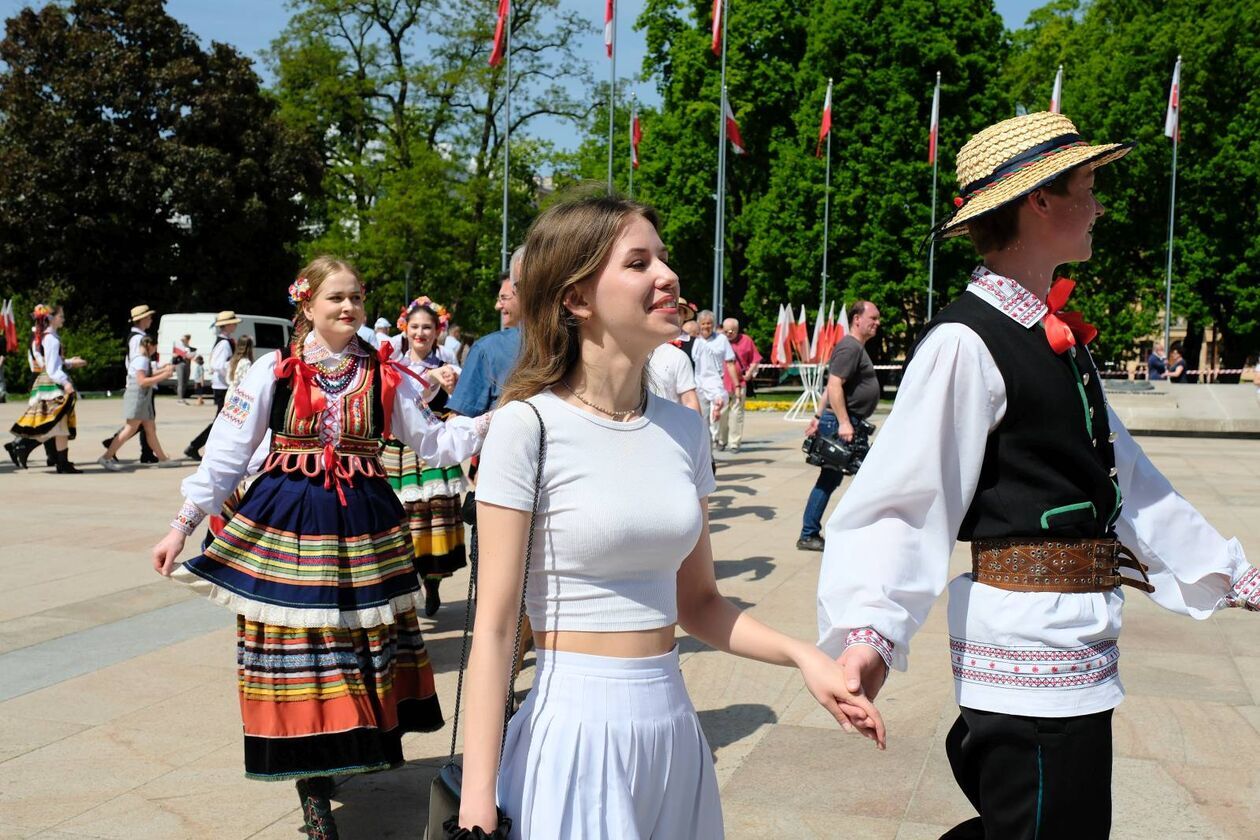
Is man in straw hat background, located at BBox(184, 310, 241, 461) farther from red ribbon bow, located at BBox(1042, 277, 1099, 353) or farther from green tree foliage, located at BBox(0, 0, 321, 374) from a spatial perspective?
green tree foliage, located at BBox(0, 0, 321, 374)

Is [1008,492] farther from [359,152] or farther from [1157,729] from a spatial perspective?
[359,152]

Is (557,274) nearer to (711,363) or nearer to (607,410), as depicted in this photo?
(607,410)

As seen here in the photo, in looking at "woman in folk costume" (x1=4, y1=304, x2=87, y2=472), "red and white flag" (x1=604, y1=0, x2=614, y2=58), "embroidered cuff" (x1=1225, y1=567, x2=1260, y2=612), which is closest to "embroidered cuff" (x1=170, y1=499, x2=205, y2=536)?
"embroidered cuff" (x1=1225, y1=567, x2=1260, y2=612)

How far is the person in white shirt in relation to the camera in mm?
12312

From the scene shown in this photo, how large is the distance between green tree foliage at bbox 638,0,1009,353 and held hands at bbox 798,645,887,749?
3197 cm

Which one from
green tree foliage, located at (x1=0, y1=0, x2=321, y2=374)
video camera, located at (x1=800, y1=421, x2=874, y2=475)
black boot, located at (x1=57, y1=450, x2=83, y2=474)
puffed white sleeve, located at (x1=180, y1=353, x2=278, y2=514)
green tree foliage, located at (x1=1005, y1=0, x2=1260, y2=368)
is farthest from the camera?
green tree foliage, located at (x1=0, y1=0, x2=321, y2=374)

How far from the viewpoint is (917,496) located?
232 centimetres

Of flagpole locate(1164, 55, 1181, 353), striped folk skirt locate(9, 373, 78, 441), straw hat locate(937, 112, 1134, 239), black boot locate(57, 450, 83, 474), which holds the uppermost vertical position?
flagpole locate(1164, 55, 1181, 353)

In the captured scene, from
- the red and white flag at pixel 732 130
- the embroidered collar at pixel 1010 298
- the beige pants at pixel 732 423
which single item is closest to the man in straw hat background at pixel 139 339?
the beige pants at pixel 732 423

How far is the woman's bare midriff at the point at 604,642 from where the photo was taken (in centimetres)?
219

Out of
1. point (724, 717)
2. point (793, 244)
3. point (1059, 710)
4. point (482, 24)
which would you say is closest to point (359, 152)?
point (482, 24)

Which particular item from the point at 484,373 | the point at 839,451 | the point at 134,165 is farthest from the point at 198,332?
the point at 484,373

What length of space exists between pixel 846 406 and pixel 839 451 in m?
0.42

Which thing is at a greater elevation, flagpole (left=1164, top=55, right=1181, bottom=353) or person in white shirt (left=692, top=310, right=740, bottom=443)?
flagpole (left=1164, top=55, right=1181, bottom=353)
